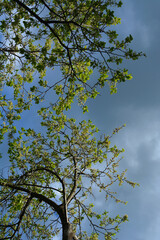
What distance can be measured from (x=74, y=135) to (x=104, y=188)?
297 centimetres

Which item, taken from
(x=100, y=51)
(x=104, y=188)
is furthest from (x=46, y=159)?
(x=100, y=51)

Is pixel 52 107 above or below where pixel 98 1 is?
below

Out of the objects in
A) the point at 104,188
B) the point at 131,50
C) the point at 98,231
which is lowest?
the point at 98,231

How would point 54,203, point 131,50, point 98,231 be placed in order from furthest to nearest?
point 98,231
point 54,203
point 131,50

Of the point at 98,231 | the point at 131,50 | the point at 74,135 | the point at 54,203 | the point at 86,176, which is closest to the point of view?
the point at 131,50

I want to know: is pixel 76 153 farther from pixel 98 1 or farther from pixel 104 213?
pixel 98 1

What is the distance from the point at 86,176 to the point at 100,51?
582 centimetres

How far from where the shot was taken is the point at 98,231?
7.69 m

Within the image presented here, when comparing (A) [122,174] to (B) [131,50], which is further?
(A) [122,174]

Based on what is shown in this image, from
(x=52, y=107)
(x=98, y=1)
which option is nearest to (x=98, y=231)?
(x=52, y=107)

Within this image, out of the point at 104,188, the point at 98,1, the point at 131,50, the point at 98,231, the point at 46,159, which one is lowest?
the point at 98,231

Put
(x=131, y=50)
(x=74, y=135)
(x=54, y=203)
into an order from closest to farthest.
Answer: (x=131, y=50) → (x=54, y=203) → (x=74, y=135)

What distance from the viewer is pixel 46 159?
858cm

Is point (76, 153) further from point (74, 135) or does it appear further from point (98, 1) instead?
point (98, 1)
